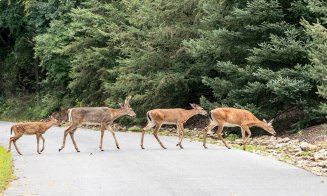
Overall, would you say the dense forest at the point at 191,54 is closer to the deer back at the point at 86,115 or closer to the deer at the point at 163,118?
the deer at the point at 163,118

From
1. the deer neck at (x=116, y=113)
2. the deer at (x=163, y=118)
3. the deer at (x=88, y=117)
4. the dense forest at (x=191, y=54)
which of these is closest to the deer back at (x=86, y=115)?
the deer at (x=88, y=117)

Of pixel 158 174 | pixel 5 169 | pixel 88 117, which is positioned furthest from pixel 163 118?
Answer: pixel 5 169

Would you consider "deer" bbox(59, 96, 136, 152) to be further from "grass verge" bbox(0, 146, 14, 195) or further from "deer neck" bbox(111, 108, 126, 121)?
"grass verge" bbox(0, 146, 14, 195)

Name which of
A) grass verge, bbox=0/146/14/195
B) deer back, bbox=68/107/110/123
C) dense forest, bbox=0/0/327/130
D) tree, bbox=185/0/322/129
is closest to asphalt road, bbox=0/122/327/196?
grass verge, bbox=0/146/14/195

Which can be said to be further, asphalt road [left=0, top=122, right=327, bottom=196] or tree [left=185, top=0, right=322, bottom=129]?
tree [left=185, top=0, right=322, bottom=129]

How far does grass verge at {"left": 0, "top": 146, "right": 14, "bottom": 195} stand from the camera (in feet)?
42.6

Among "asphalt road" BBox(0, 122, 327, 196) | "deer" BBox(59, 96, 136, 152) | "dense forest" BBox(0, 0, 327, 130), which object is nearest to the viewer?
"asphalt road" BBox(0, 122, 327, 196)

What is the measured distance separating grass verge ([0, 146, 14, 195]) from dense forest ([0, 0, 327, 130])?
7.34 m

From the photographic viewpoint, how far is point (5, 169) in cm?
1505

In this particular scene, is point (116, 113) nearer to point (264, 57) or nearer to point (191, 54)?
point (264, 57)

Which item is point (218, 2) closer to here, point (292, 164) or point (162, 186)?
point (292, 164)

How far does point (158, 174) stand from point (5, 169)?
367 centimetres

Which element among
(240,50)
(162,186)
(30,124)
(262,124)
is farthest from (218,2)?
(162,186)

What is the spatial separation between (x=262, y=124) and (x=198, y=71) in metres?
7.88
